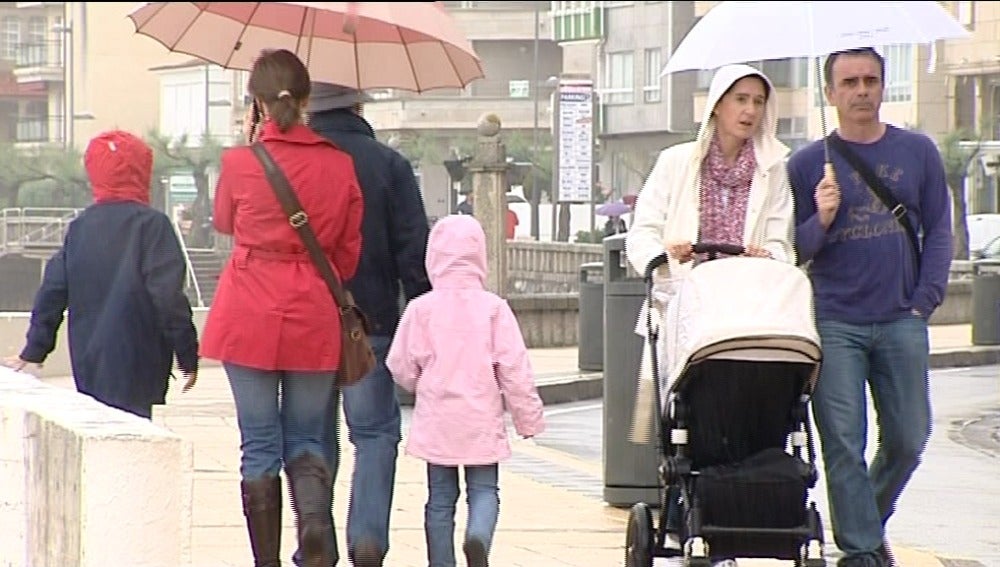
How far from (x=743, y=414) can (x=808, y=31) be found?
5.51 ft

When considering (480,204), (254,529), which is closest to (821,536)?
(254,529)

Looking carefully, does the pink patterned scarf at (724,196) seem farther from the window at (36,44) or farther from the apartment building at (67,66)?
the window at (36,44)

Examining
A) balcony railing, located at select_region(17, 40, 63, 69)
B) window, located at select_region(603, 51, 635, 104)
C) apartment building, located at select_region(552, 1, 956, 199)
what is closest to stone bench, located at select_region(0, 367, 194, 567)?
balcony railing, located at select_region(17, 40, 63, 69)

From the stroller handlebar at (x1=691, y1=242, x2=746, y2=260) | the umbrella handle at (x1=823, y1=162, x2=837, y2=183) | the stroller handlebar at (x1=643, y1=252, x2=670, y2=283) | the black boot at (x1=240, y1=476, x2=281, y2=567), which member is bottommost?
the black boot at (x1=240, y1=476, x2=281, y2=567)

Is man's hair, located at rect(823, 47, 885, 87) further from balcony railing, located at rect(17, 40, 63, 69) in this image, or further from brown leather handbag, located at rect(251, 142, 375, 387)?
balcony railing, located at rect(17, 40, 63, 69)

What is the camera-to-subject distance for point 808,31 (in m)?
8.22

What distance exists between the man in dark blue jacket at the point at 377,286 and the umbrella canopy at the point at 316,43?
0.38 meters

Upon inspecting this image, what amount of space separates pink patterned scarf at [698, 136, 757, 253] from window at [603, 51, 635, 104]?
253 ft

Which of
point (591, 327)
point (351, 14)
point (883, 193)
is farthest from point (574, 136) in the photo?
point (351, 14)

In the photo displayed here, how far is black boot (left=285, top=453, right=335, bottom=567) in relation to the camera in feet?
24.3

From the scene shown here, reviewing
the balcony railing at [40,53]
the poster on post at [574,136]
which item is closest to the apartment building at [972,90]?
the poster on post at [574,136]

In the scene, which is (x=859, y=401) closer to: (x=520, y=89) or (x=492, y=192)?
(x=492, y=192)

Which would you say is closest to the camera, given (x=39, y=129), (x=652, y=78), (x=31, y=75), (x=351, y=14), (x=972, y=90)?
(x=351, y=14)

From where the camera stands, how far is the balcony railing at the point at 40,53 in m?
27.2
